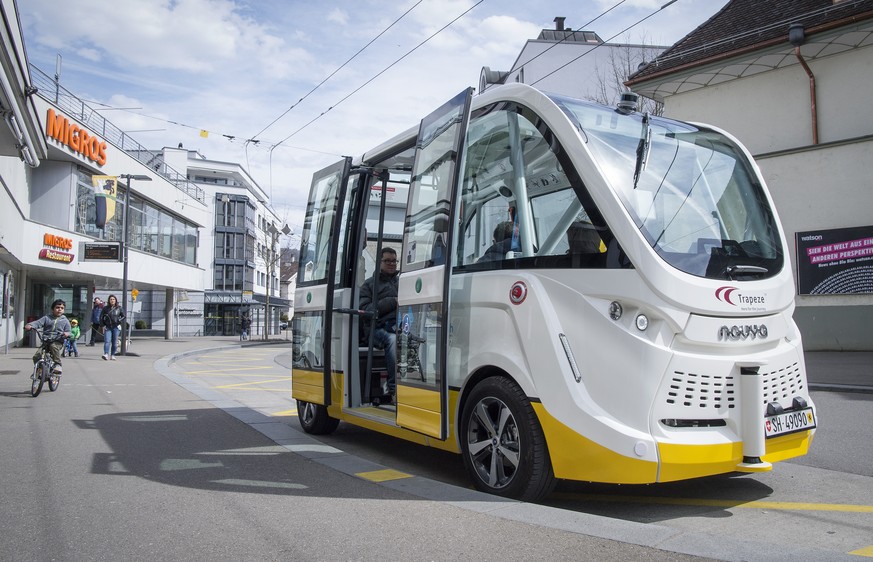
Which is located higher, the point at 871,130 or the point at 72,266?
the point at 871,130

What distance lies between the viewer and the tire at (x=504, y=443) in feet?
14.7

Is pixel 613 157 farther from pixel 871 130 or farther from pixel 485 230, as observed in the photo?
pixel 871 130

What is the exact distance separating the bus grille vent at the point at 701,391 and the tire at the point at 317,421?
4.51 m

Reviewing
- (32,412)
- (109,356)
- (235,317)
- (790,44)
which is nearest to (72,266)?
(109,356)

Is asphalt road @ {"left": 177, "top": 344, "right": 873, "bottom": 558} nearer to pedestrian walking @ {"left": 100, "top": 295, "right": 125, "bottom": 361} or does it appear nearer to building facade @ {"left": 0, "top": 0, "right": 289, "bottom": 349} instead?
building facade @ {"left": 0, "top": 0, "right": 289, "bottom": 349}

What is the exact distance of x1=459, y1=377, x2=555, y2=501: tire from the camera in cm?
448

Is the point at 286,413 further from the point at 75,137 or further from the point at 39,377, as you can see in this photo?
the point at 75,137

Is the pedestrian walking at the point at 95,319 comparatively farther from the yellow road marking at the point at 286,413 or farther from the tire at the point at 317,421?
the tire at the point at 317,421

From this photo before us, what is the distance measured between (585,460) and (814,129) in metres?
17.3

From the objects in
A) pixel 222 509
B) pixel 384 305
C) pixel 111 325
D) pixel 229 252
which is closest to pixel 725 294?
pixel 222 509

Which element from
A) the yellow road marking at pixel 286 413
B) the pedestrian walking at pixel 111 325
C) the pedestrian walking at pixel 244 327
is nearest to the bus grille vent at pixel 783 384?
the yellow road marking at pixel 286 413

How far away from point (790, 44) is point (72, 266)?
26835 mm

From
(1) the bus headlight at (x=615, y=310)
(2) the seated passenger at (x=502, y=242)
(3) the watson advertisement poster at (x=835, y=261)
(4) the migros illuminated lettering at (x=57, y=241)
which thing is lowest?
(1) the bus headlight at (x=615, y=310)

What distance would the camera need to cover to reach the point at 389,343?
7.39m
